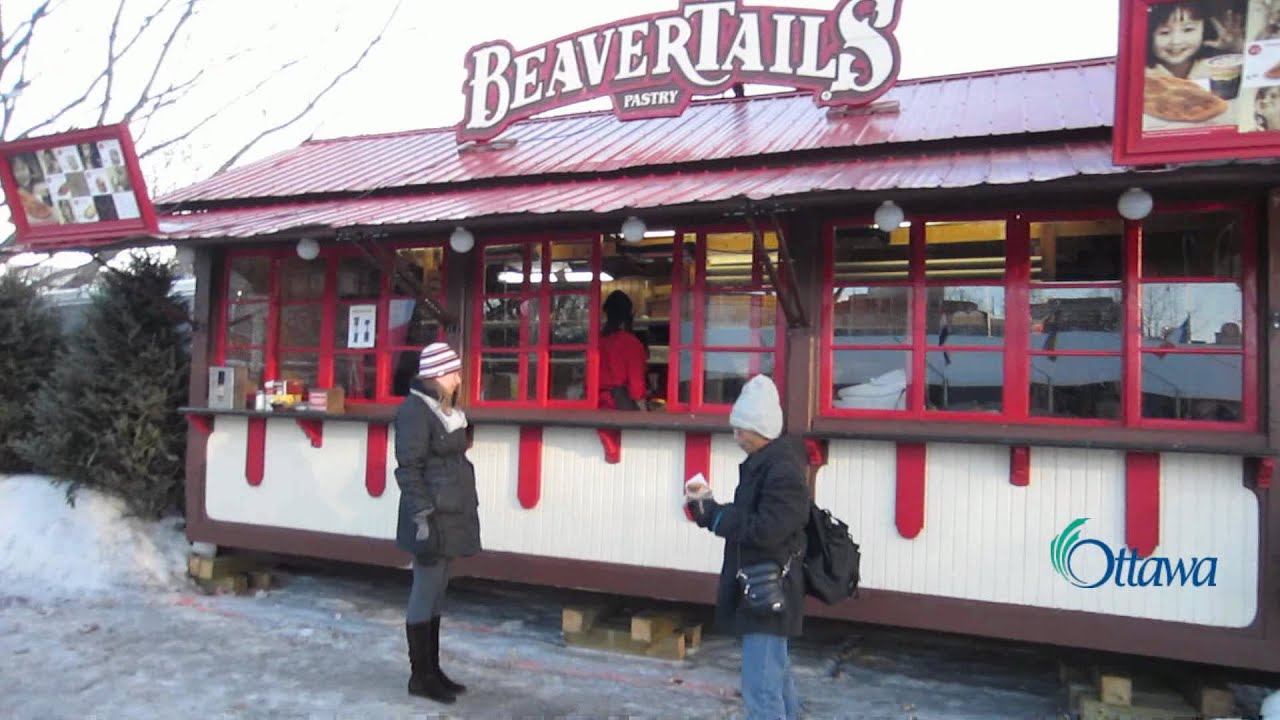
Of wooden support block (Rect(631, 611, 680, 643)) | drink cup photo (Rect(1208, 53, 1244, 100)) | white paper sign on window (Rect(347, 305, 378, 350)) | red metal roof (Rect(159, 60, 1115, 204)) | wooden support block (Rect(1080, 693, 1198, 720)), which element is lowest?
wooden support block (Rect(1080, 693, 1198, 720))

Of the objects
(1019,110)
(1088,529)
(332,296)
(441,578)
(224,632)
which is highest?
(1019,110)

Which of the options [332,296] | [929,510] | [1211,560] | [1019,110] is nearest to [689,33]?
[1019,110]

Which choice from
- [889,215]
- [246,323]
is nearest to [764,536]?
[889,215]

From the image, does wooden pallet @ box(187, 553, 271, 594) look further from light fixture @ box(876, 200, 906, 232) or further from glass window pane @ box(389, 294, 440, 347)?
light fixture @ box(876, 200, 906, 232)

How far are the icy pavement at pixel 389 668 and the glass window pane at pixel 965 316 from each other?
2.08 metres

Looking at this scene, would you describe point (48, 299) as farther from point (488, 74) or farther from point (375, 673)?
point (375, 673)

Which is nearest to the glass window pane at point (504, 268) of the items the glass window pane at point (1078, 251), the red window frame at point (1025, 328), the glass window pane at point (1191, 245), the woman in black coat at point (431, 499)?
the woman in black coat at point (431, 499)

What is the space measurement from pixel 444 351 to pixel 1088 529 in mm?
3648

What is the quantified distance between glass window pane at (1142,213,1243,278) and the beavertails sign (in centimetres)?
224

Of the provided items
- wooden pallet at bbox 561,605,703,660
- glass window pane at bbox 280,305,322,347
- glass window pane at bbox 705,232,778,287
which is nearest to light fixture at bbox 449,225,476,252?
glass window pane at bbox 705,232,778,287

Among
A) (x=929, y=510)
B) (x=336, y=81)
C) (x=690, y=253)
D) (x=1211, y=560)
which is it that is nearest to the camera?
(x=1211, y=560)

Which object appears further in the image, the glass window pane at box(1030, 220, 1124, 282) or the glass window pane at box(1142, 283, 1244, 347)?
the glass window pane at box(1030, 220, 1124, 282)

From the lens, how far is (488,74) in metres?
7.91

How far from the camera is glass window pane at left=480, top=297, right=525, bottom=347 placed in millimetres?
6688
